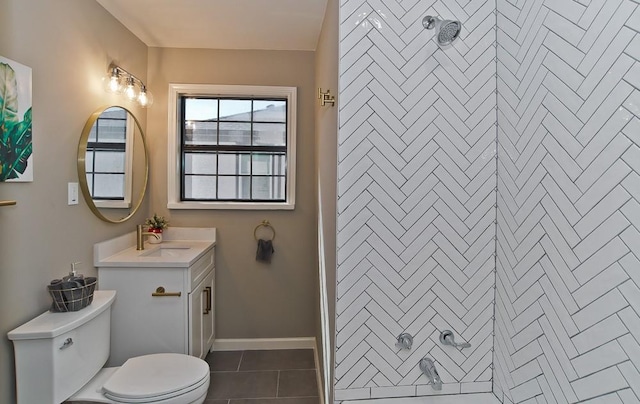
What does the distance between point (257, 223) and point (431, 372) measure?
1.87 m

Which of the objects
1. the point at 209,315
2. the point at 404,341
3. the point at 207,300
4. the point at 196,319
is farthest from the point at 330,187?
the point at 209,315

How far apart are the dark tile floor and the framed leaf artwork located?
5.60 ft

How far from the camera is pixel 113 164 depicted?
2.21 m

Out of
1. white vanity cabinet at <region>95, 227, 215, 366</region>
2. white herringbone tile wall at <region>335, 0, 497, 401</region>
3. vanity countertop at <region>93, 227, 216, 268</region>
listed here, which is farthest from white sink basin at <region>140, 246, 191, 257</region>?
white herringbone tile wall at <region>335, 0, 497, 401</region>

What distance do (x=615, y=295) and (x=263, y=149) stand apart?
2.52 metres

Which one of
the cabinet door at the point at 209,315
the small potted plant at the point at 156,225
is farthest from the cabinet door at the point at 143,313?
the small potted plant at the point at 156,225

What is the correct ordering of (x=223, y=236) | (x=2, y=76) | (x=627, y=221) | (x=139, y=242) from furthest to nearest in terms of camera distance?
1. (x=223, y=236)
2. (x=139, y=242)
3. (x=2, y=76)
4. (x=627, y=221)

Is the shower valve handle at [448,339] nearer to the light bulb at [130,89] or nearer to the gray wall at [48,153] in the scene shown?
the gray wall at [48,153]

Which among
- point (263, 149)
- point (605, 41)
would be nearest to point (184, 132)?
point (263, 149)

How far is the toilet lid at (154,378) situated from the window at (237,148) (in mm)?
1377

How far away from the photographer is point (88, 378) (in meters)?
1.59

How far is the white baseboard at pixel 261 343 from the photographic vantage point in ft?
9.34

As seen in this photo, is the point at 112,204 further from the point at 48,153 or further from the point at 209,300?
the point at 209,300

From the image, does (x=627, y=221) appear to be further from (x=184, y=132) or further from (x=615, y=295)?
(x=184, y=132)
